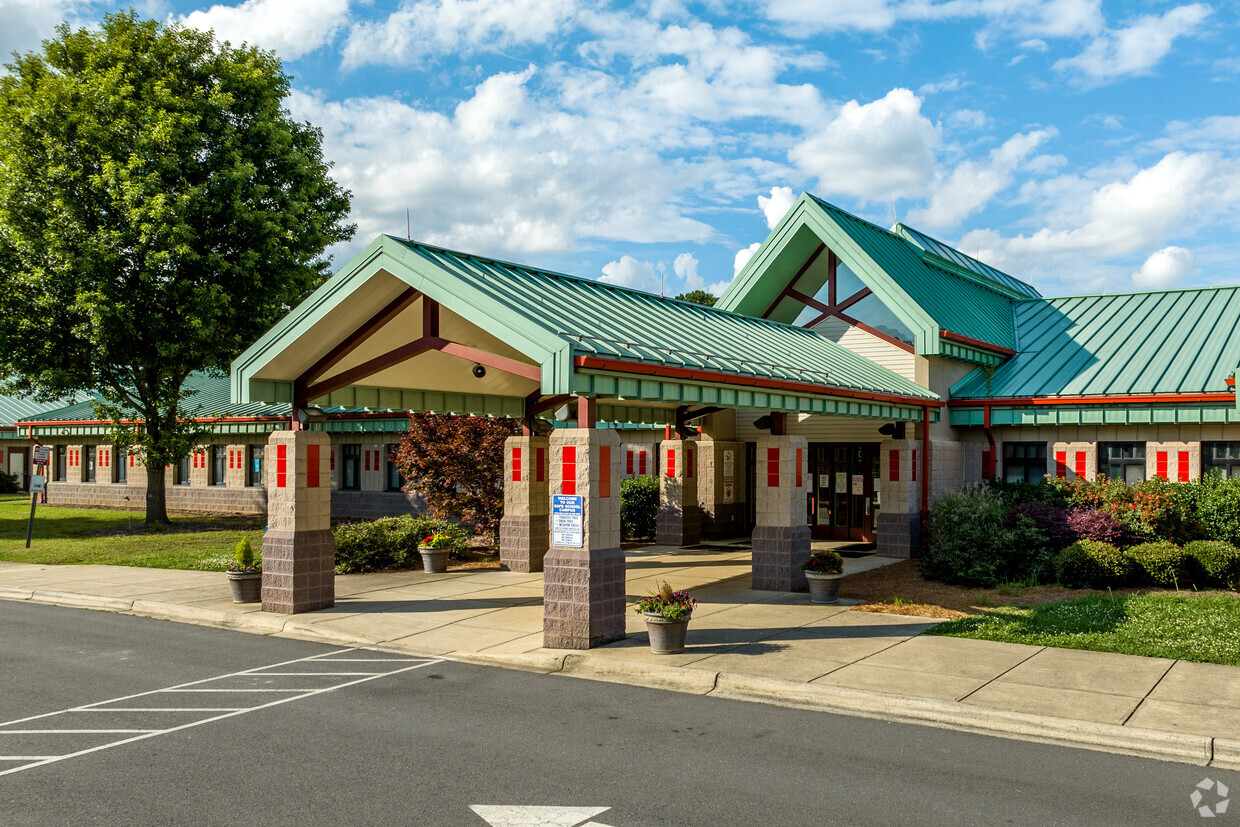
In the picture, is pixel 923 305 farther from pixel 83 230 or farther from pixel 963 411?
pixel 83 230

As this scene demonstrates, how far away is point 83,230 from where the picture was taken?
2575cm

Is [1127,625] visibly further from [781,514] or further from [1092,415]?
[1092,415]

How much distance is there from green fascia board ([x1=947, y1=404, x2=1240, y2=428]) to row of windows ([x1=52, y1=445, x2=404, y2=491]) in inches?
653

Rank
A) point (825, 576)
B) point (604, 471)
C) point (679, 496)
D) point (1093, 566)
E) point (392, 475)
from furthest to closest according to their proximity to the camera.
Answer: point (392, 475), point (679, 496), point (1093, 566), point (825, 576), point (604, 471)

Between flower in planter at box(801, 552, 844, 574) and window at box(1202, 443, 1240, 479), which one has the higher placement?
window at box(1202, 443, 1240, 479)

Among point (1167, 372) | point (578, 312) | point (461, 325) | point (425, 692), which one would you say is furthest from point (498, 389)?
point (1167, 372)

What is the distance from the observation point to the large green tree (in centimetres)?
2552

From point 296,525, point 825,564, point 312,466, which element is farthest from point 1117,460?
point 296,525

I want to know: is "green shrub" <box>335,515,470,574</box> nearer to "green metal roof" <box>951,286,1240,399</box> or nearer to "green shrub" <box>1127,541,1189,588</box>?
"green metal roof" <box>951,286,1240,399</box>

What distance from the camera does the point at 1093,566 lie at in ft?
51.8

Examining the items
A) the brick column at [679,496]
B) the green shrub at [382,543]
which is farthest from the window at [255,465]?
the brick column at [679,496]

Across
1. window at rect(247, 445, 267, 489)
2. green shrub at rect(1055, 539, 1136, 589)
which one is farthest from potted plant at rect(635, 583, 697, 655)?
window at rect(247, 445, 267, 489)

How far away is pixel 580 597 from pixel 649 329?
14.2 ft

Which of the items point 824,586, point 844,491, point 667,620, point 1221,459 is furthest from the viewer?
point 844,491
